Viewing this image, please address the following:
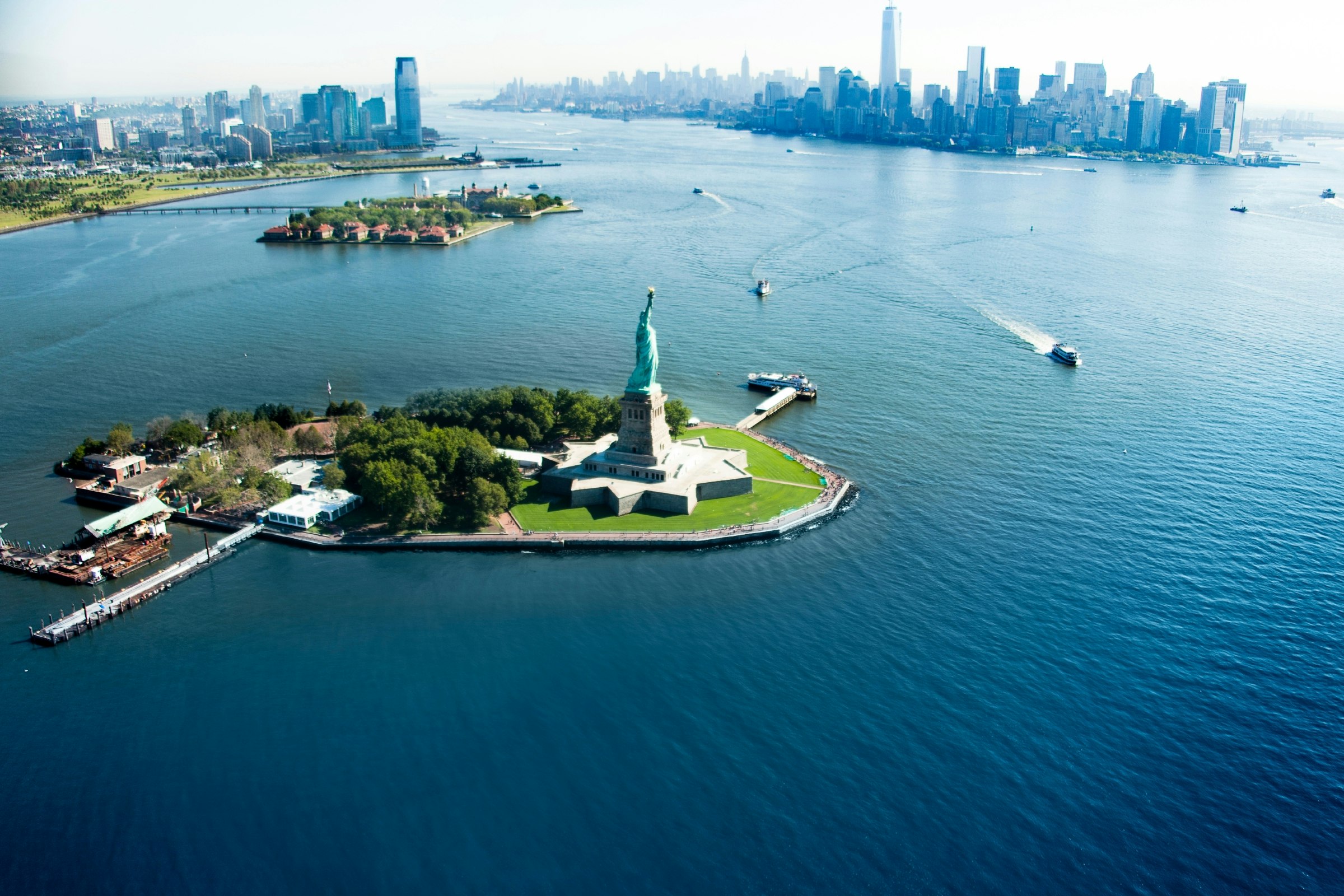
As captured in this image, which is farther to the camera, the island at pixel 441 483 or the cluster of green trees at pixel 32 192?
the cluster of green trees at pixel 32 192

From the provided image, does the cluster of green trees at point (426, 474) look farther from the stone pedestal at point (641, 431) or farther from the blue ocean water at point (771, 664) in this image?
the stone pedestal at point (641, 431)

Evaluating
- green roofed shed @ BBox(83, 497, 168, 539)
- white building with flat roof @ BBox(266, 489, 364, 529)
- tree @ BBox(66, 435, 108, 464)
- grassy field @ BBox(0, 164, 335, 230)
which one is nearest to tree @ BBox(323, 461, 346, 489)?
white building with flat roof @ BBox(266, 489, 364, 529)

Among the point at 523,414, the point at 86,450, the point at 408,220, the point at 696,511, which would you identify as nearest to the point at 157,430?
the point at 86,450

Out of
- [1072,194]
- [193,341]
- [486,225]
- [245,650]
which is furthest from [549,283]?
[1072,194]

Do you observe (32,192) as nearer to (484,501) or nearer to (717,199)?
(717,199)

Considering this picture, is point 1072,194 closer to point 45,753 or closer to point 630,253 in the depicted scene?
point 630,253

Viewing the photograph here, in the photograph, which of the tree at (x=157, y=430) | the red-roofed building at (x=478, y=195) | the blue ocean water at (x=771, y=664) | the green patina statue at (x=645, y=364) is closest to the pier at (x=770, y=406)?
the blue ocean water at (x=771, y=664)
